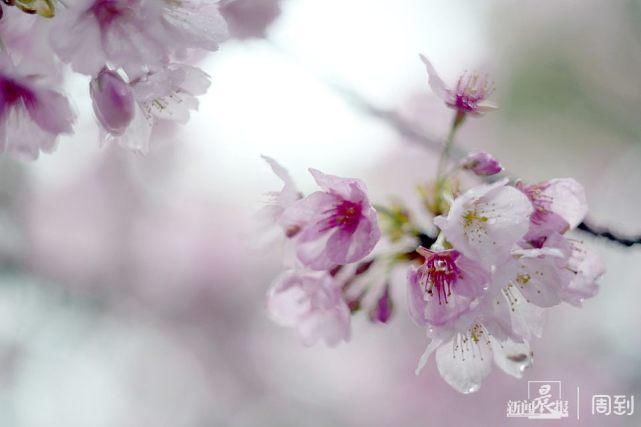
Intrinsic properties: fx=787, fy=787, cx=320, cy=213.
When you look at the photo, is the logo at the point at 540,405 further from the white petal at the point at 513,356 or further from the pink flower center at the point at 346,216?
the pink flower center at the point at 346,216

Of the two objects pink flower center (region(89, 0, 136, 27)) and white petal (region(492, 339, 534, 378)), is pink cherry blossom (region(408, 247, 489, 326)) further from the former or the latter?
pink flower center (region(89, 0, 136, 27))

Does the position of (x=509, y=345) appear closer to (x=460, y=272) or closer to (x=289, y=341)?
(x=460, y=272)

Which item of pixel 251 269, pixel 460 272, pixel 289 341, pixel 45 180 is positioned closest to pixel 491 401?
pixel 289 341

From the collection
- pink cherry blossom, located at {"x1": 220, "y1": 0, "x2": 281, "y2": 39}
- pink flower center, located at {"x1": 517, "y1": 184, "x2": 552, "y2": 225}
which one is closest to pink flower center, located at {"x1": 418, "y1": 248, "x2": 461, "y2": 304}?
pink flower center, located at {"x1": 517, "y1": 184, "x2": 552, "y2": 225}

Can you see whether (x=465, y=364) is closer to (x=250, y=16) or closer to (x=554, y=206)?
(x=554, y=206)

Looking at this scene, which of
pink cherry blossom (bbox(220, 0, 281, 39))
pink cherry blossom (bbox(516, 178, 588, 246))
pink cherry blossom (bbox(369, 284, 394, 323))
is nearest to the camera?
pink cherry blossom (bbox(516, 178, 588, 246))

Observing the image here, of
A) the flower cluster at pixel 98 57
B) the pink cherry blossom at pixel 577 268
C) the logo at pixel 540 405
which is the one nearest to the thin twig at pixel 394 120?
the pink cherry blossom at pixel 577 268
